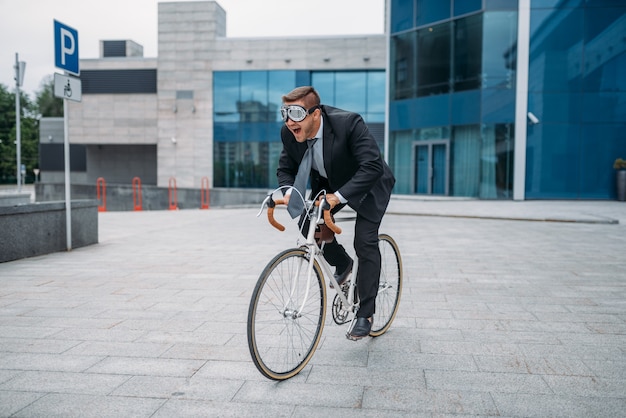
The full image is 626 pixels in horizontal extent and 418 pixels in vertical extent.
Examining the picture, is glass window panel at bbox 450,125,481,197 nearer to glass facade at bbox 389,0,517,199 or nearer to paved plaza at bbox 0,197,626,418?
glass facade at bbox 389,0,517,199

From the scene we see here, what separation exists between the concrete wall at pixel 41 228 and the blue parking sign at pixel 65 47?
202cm

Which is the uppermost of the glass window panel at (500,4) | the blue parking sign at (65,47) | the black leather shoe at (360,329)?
the glass window panel at (500,4)

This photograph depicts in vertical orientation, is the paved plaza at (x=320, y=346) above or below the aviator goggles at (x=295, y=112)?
below

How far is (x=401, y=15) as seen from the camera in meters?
25.7

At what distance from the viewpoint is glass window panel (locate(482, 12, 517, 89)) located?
880 inches

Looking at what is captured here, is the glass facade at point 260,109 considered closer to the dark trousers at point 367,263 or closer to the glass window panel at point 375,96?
the glass window panel at point 375,96

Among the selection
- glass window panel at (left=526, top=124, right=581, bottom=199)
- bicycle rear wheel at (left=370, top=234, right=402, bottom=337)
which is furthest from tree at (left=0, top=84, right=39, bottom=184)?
bicycle rear wheel at (left=370, top=234, right=402, bottom=337)

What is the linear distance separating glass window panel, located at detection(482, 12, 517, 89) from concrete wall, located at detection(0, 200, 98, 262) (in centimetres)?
1787

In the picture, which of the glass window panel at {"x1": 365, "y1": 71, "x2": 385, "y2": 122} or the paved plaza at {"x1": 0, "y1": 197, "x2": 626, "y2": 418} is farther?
the glass window panel at {"x1": 365, "y1": 71, "x2": 385, "y2": 122}

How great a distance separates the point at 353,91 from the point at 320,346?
31.3 metres

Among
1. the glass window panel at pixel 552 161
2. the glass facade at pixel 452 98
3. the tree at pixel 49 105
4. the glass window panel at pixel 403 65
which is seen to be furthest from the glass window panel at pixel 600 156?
the tree at pixel 49 105

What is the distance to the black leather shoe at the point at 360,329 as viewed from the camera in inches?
142

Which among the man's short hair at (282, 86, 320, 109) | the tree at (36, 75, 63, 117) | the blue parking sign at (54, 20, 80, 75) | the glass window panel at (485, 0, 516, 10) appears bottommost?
the man's short hair at (282, 86, 320, 109)

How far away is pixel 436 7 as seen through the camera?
78.6 ft
